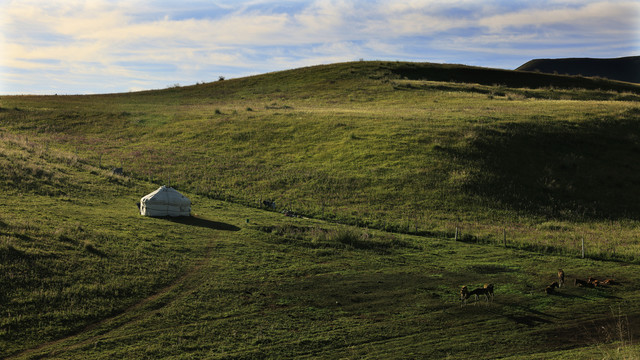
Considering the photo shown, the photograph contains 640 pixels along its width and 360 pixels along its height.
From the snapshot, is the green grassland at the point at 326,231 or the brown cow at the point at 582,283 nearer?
the green grassland at the point at 326,231

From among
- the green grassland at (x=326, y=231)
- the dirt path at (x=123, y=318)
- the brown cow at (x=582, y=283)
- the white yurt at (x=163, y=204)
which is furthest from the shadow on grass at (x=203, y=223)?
the brown cow at (x=582, y=283)

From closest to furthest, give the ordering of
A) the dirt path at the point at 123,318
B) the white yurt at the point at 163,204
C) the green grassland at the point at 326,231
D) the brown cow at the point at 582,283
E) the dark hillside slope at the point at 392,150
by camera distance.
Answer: the dirt path at the point at 123,318 < the green grassland at the point at 326,231 < the brown cow at the point at 582,283 < the white yurt at the point at 163,204 < the dark hillside slope at the point at 392,150

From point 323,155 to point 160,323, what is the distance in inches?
1421

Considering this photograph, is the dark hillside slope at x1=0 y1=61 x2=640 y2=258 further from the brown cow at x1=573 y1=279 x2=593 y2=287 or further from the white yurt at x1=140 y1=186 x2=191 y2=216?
the brown cow at x1=573 y1=279 x2=593 y2=287

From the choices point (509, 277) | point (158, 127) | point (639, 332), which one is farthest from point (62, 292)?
point (158, 127)

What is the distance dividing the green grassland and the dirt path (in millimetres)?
88

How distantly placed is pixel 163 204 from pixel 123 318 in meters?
17.0

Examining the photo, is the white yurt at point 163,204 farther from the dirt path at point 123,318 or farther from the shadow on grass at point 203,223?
the dirt path at point 123,318

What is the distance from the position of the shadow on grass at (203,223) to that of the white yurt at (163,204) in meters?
0.63

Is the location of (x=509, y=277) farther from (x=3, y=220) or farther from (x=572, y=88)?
(x=572, y=88)

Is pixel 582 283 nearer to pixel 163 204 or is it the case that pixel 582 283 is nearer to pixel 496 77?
pixel 163 204

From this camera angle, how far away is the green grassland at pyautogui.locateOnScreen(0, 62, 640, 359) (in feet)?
58.6

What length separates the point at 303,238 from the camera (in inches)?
1217

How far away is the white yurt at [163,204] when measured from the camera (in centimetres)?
3453
